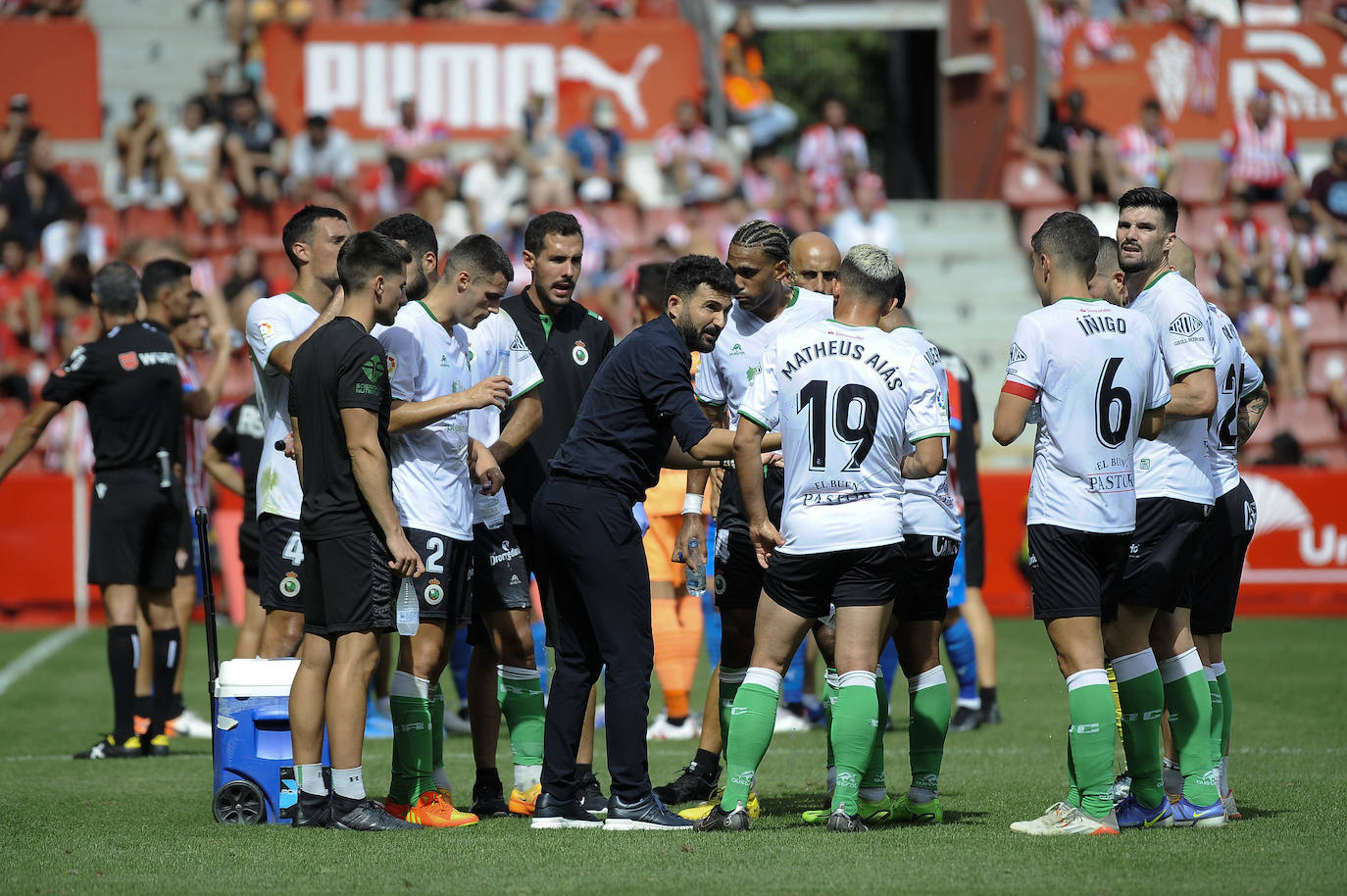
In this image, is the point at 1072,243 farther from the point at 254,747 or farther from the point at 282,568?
the point at 254,747

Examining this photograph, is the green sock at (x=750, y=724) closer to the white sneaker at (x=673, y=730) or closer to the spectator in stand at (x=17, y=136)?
the white sneaker at (x=673, y=730)

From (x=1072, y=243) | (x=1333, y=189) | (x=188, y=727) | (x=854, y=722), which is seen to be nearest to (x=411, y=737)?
(x=854, y=722)

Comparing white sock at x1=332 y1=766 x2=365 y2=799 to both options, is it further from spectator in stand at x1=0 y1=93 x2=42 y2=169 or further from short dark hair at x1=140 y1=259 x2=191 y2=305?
spectator in stand at x1=0 y1=93 x2=42 y2=169

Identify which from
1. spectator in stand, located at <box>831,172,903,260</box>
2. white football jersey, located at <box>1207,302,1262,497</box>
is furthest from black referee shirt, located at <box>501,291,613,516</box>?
spectator in stand, located at <box>831,172,903,260</box>

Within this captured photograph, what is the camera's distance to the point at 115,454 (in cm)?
934

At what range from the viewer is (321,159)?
2019cm

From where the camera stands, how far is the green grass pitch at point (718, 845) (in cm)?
563

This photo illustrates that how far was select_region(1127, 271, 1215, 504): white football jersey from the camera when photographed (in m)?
6.72

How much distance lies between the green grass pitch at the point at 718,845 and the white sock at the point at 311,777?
21cm

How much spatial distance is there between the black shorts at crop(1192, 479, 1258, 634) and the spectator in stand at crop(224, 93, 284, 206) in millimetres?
15228

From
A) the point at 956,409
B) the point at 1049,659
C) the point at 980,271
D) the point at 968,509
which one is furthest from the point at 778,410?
the point at 980,271

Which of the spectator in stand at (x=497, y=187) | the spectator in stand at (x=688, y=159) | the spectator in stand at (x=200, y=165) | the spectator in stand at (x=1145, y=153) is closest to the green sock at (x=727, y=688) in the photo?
the spectator in stand at (x=497, y=187)

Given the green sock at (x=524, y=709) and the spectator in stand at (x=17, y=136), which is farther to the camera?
the spectator in stand at (x=17, y=136)

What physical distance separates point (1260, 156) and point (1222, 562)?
56.3 ft
